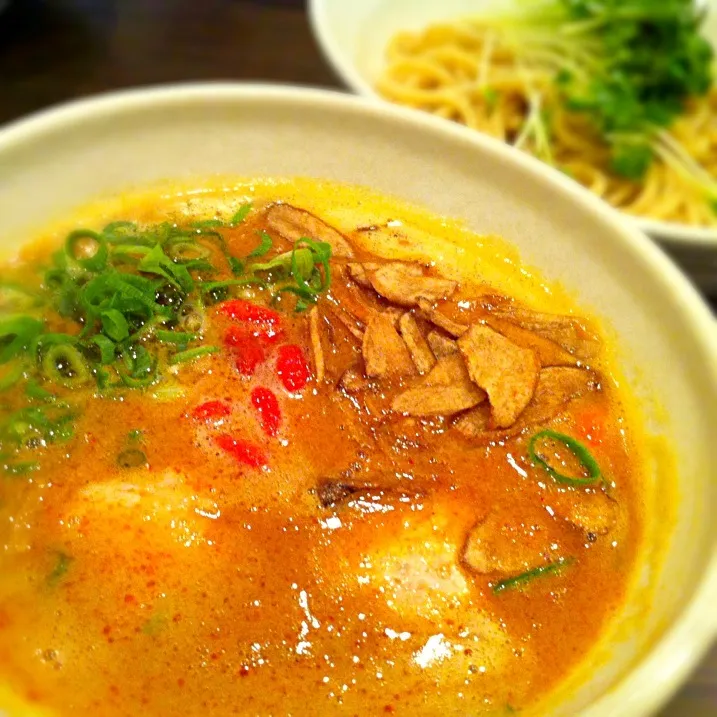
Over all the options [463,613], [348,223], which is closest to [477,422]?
[463,613]

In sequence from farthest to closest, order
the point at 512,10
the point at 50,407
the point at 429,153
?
the point at 512,10
the point at 429,153
the point at 50,407

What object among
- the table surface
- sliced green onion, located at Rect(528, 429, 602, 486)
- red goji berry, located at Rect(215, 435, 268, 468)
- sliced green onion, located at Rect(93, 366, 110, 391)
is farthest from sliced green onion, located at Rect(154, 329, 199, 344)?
the table surface

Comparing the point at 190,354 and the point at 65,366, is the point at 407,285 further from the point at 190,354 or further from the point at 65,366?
the point at 65,366

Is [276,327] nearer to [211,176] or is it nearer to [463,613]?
[211,176]

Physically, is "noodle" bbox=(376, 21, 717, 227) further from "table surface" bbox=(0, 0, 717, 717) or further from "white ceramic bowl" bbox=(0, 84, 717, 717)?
"white ceramic bowl" bbox=(0, 84, 717, 717)

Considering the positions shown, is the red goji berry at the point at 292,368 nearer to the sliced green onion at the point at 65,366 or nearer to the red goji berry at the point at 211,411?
the red goji berry at the point at 211,411
